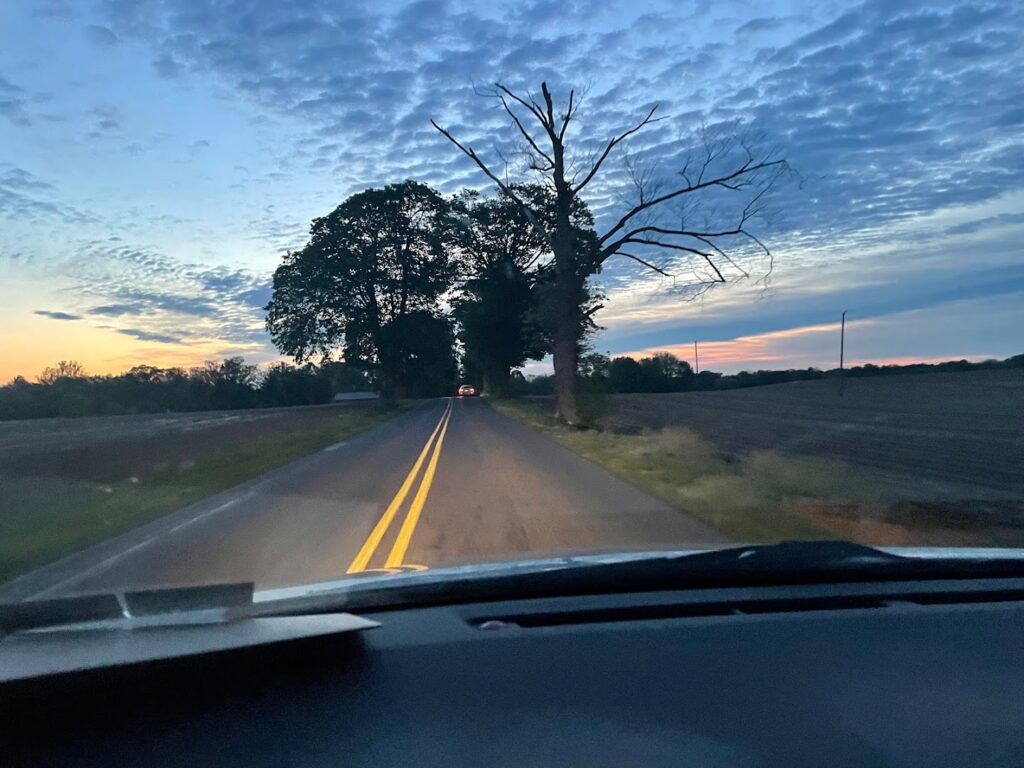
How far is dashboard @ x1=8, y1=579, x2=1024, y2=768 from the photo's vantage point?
2.37 metres

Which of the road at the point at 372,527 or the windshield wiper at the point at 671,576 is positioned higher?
the windshield wiper at the point at 671,576

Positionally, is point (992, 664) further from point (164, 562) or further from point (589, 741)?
point (164, 562)

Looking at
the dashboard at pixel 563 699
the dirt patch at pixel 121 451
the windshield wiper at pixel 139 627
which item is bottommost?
the dirt patch at pixel 121 451

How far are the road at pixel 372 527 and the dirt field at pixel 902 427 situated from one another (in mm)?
5282

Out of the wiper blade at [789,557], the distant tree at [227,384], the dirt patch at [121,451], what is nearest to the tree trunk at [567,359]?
the dirt patch at [121,451]

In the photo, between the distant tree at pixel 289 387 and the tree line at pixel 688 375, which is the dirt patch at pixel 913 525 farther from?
the distant tree at pixel 289 387

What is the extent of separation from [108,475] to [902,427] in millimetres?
29861

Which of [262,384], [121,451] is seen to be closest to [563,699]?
[121,451]

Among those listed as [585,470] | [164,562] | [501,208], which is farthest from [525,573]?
[501,208]

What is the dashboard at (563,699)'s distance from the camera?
7.78ft

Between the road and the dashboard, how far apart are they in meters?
1.59

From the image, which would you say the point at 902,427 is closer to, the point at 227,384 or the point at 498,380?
the point at 498,380

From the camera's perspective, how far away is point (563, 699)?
256 cm

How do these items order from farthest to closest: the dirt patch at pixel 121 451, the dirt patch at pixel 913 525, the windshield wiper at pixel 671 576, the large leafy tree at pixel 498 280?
the large leafy tree at pixel 498 280 < the dirt patch at pixel 121 451 < the dirt patch at pixel 913 525 < the windshield wiper at pixel 671 576
